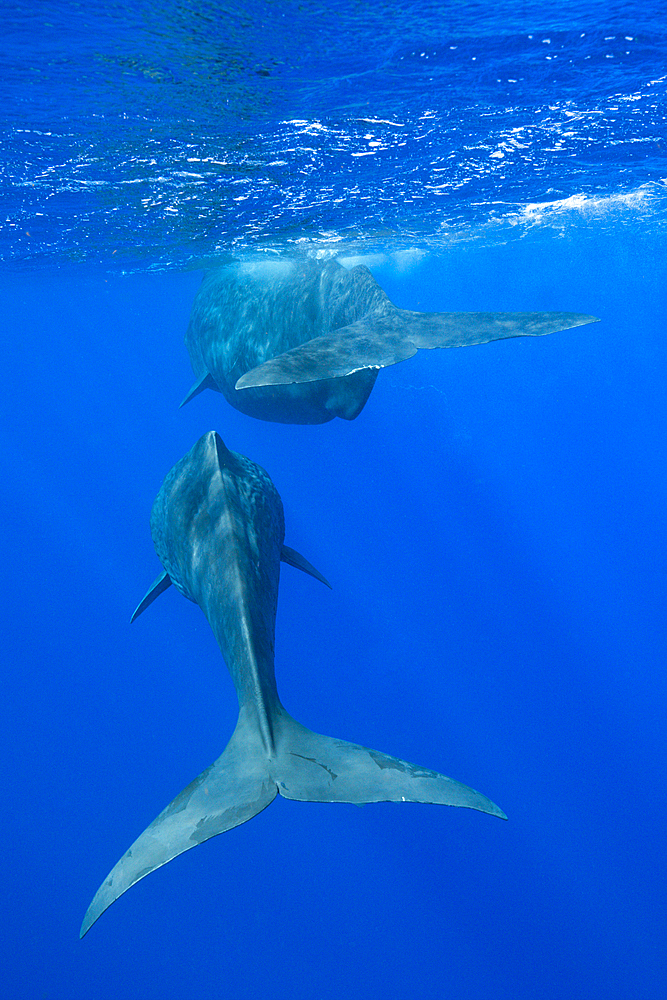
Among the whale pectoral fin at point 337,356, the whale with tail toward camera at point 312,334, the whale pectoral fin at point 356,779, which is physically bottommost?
the whale pectoral fin at point 356,779

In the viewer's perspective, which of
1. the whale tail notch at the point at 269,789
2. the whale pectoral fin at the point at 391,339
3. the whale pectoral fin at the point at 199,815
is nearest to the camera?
the whale pectoral fin at the point at 199,815

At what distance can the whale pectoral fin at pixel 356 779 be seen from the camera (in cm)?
382

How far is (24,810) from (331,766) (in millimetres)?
16536

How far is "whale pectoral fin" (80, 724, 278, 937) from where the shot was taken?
3.55 m

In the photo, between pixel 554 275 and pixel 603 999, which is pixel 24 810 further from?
pixel 554 275

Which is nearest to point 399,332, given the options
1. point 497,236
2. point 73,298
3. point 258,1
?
point 258,1

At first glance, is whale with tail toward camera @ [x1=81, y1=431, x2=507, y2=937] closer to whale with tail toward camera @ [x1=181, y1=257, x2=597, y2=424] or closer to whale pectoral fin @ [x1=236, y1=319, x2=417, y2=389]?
whale with tail toward camera @ [x1=181, y1=257, x2=597, y2=424]

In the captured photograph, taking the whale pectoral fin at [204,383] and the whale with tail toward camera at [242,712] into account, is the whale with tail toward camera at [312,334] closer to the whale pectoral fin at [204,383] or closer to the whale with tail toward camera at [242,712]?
the whale pectoral fin at [204,383]

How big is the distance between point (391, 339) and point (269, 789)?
419 cm

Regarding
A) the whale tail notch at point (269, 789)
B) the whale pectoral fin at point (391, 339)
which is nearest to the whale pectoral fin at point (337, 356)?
the whale pectoral fin at point (391, 339)

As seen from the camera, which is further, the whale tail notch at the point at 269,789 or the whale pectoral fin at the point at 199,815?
the whale tail notch at the point at 269,789

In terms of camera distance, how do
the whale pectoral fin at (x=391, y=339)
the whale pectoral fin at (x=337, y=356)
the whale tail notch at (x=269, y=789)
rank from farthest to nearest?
the whale pectoral fin at (x=391, y=339), the whale pectoral fin at (x=337, y=356), the whale tail notch at (x=269, y=789)

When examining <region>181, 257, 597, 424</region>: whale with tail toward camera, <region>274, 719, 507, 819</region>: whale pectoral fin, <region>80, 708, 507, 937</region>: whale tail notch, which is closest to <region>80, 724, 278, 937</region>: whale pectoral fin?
<region>80, 708, 507, 937</region>: whale tail notch

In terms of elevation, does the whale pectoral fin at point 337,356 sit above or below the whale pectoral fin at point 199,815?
above
